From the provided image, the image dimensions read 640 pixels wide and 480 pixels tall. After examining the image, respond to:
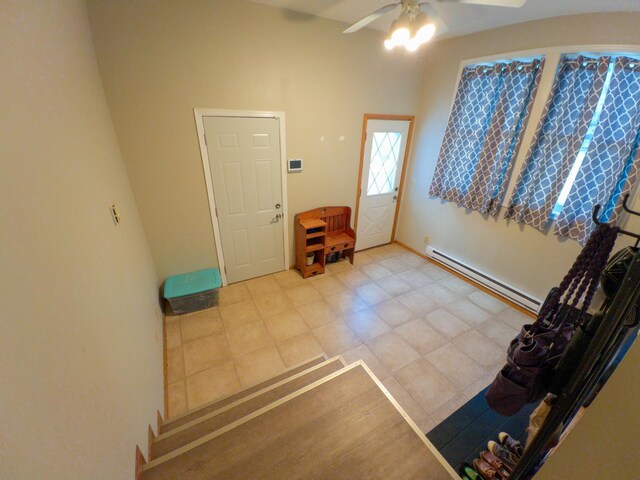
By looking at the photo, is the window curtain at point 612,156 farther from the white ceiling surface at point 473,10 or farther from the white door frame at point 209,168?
the white door frame at point 209,168

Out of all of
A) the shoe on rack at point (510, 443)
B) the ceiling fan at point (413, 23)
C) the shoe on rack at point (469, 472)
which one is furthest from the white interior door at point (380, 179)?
the shoe on rack at point (469, 472)

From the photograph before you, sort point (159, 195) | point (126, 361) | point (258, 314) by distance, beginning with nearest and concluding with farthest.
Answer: point (126, 361)
point (159, 195)
point (258, 314)

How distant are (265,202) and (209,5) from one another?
1.86 metres

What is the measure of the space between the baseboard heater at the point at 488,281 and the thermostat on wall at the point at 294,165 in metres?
2.33

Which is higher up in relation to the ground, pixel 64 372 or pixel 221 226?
pixel 64 372

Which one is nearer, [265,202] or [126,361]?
[126,361]

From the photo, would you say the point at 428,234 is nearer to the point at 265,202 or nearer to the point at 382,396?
the point at 265,202

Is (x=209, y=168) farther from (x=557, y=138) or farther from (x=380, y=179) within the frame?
(x=557, y=138)

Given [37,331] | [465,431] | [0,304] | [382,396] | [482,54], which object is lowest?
[465,431]

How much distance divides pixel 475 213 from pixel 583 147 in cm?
115

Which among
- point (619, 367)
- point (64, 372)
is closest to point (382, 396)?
point (619, 367)

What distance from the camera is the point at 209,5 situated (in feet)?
7.42

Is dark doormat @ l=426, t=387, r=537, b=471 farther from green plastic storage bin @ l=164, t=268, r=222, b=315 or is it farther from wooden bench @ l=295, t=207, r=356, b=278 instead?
green plastic storage bin @ l=164, t=268, r=222, b=315

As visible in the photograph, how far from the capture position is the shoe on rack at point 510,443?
64.0 inches
